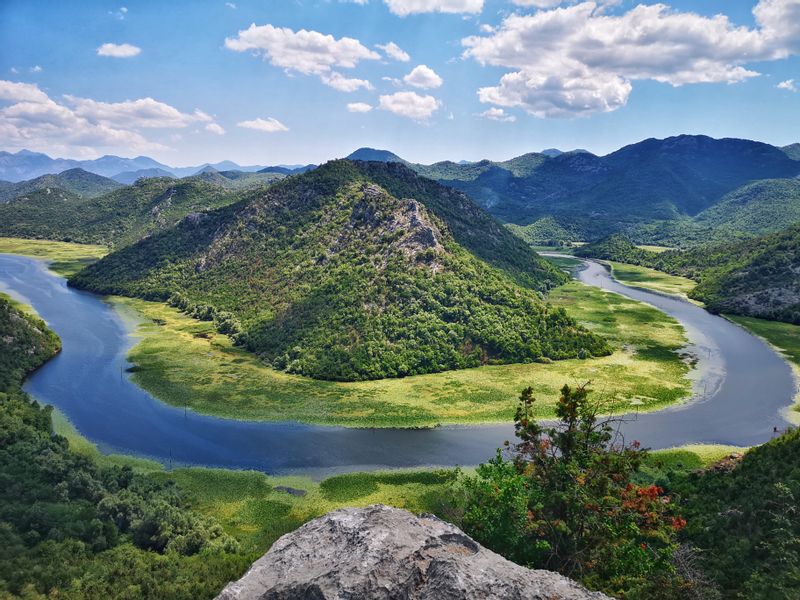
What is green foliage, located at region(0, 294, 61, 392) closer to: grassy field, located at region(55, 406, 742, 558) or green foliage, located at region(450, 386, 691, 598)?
grassy field, located at region(55, 406, 742, 558)

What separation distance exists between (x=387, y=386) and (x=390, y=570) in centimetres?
8674

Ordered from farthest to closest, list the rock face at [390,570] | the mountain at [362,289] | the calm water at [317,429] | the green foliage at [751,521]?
the mountain at [362,289] < the calm water at [317,429] < the green foliage at [751,521] < the rock face at [390,570]

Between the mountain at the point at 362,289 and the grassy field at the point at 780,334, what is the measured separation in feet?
163

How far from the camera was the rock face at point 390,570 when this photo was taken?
20672 millimetres

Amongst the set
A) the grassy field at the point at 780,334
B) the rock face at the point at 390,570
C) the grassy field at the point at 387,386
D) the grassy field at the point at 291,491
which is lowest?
the grassy field at the point at 291,491

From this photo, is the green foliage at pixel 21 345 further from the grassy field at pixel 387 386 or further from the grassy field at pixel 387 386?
the grassy field at pixel 387 386

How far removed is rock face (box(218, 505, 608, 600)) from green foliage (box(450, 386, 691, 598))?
1870 centimetres

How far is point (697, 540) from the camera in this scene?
47.1 meters

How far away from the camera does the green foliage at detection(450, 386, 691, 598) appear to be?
128 feet

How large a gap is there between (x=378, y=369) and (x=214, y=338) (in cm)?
5552

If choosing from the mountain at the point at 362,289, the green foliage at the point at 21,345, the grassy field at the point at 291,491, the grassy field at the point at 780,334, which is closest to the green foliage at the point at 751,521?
the grassy field at the point at 291,491

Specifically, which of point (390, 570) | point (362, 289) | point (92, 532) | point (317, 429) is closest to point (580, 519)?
point (390, 570)

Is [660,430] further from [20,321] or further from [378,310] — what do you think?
[20,321]

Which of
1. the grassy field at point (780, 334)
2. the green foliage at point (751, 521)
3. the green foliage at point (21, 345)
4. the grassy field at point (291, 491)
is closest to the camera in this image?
the green foliage at point (751, 521)
